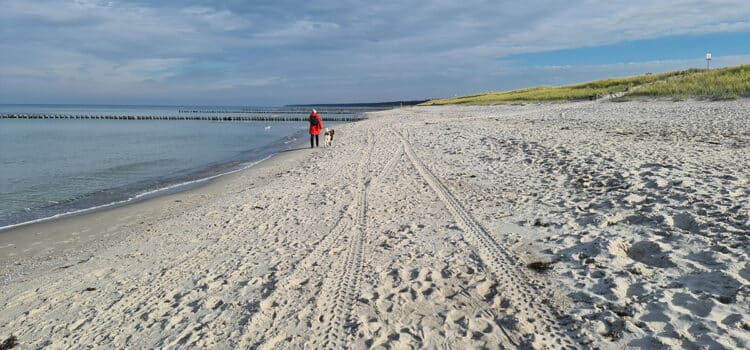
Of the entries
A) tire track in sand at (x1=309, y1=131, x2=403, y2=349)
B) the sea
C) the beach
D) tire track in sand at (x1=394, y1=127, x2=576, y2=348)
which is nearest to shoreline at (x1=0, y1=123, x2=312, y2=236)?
the sea

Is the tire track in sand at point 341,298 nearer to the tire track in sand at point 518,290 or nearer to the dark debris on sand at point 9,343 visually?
the tire track in sand at point 518,290

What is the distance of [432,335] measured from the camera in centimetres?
358

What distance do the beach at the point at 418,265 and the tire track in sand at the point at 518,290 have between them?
0.02 metres

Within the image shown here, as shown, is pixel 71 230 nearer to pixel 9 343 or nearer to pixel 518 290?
pixel 9 343

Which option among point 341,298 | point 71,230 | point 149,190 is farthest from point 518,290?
point 149,190

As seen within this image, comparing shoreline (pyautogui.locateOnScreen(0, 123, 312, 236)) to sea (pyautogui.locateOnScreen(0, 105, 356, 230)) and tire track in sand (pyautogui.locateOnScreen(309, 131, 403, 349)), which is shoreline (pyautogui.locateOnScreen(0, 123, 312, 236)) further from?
tire track in sand (pyautogui.locateOnScreen(309, 131, 403, 349))

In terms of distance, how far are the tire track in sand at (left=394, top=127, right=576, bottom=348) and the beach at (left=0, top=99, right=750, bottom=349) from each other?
2 centimetres

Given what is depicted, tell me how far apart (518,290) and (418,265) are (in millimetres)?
1218

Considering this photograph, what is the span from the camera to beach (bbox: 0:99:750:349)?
3.63 m

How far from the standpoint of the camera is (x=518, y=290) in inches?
165

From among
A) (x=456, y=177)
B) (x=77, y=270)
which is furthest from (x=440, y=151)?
(x=77, y=270)

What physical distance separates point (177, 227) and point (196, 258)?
6.44ft

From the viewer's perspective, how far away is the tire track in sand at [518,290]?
11.2ft

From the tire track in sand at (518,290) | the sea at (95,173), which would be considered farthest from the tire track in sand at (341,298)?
the sea at (95,173)
